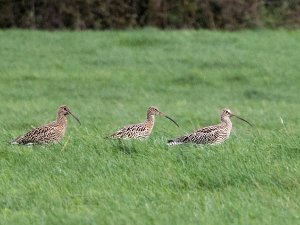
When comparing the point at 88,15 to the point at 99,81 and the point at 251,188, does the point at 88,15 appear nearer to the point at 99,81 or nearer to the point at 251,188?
the point at 99,81

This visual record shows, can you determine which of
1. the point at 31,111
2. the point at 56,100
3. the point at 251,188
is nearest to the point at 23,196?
the point at 251,188

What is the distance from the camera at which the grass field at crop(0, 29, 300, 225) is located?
7.87 metres

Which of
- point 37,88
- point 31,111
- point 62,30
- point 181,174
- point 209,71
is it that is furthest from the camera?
point 62,30

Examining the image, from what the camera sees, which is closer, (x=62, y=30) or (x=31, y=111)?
(x=31, y=111)

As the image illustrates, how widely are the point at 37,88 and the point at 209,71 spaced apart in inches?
171

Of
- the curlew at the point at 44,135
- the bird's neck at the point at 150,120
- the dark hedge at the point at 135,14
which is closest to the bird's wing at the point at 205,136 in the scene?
the bird's neck at the point at 150,120

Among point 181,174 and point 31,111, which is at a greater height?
point 181,174

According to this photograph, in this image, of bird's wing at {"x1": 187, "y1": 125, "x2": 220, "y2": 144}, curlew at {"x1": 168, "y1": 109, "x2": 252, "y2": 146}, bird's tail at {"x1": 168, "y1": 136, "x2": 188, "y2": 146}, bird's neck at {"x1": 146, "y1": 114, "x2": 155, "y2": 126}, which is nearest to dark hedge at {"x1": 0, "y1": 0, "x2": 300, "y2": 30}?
bird's neck at {"x1": 146, "y1": 114, "x2": 155, "y2": 126}

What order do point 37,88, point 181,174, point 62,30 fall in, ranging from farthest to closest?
point 62,30, point 37,88, point 181,174

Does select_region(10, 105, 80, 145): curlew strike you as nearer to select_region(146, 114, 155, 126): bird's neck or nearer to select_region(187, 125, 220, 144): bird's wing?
select_region(146, 114, 155, 126): bird's neck

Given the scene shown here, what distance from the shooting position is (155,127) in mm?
14180

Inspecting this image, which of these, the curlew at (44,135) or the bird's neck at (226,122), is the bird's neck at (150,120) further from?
the curlew at (44,135)

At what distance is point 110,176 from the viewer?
352 inches

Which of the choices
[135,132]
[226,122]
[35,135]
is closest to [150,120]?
[135,132]
